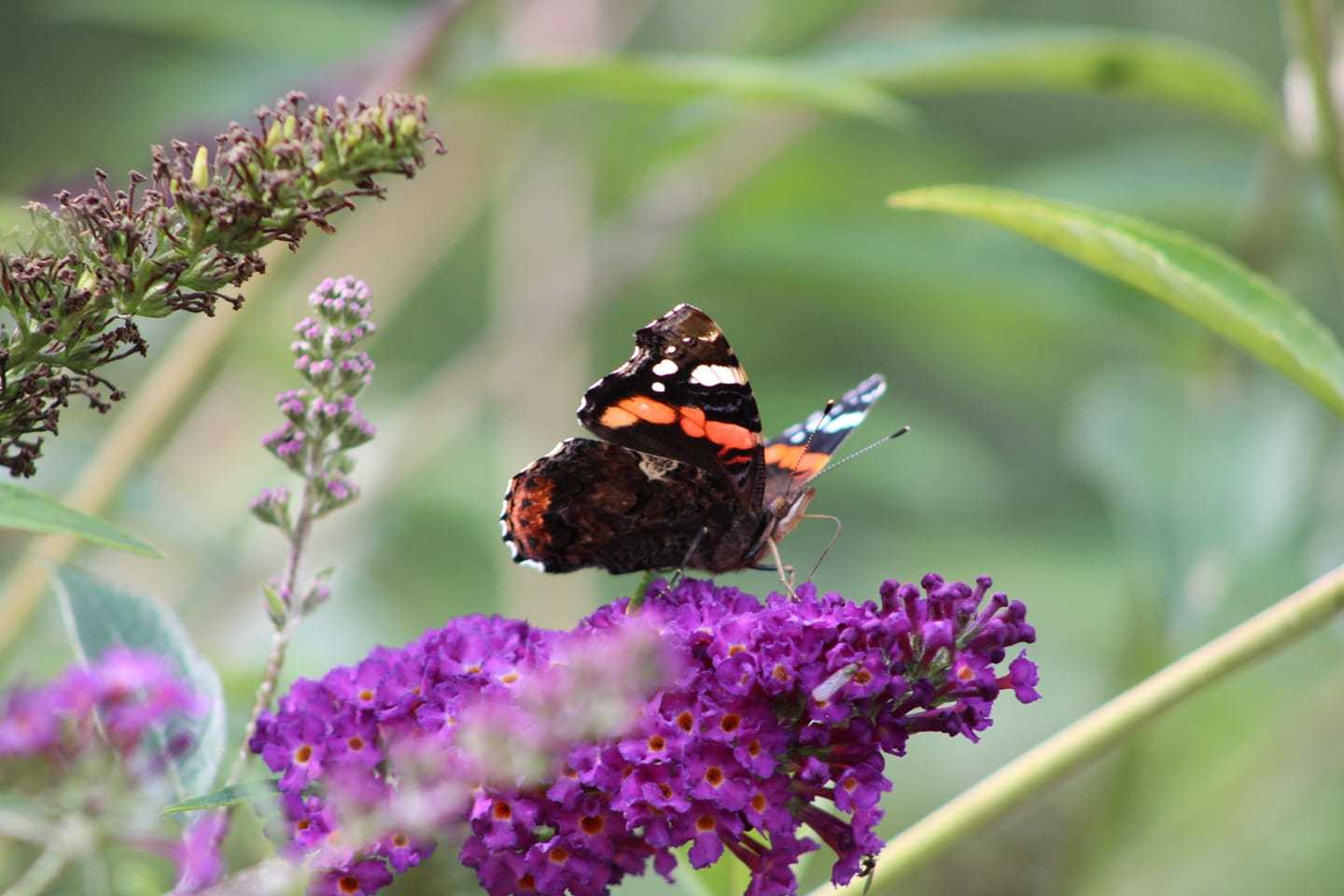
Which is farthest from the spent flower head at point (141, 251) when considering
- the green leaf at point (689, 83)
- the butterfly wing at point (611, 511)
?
the green leaf at point (689, 83)

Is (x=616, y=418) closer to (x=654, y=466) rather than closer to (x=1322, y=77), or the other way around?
(x=654, y=466)

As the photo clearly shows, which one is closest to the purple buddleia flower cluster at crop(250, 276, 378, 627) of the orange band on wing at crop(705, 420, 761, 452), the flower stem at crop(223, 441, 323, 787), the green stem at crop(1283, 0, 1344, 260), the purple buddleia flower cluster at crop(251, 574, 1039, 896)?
the flower stem at crop(223, 441, 323, 787)

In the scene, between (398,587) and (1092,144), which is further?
(1092,144)

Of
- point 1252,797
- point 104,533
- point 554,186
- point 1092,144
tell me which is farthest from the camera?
point 1092,144

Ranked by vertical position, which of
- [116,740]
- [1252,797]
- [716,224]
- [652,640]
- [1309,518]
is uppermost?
[716,224]

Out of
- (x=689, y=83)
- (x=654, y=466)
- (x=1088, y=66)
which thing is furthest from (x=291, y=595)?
(x=1088, y=66)

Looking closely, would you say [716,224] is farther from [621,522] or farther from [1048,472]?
[1048,472]

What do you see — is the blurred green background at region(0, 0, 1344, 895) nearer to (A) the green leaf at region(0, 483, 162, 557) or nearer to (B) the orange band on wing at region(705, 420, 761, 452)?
(B) the orange band on wing at region(705, 420, 761, 452)

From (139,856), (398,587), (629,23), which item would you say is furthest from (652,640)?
(398,587)
